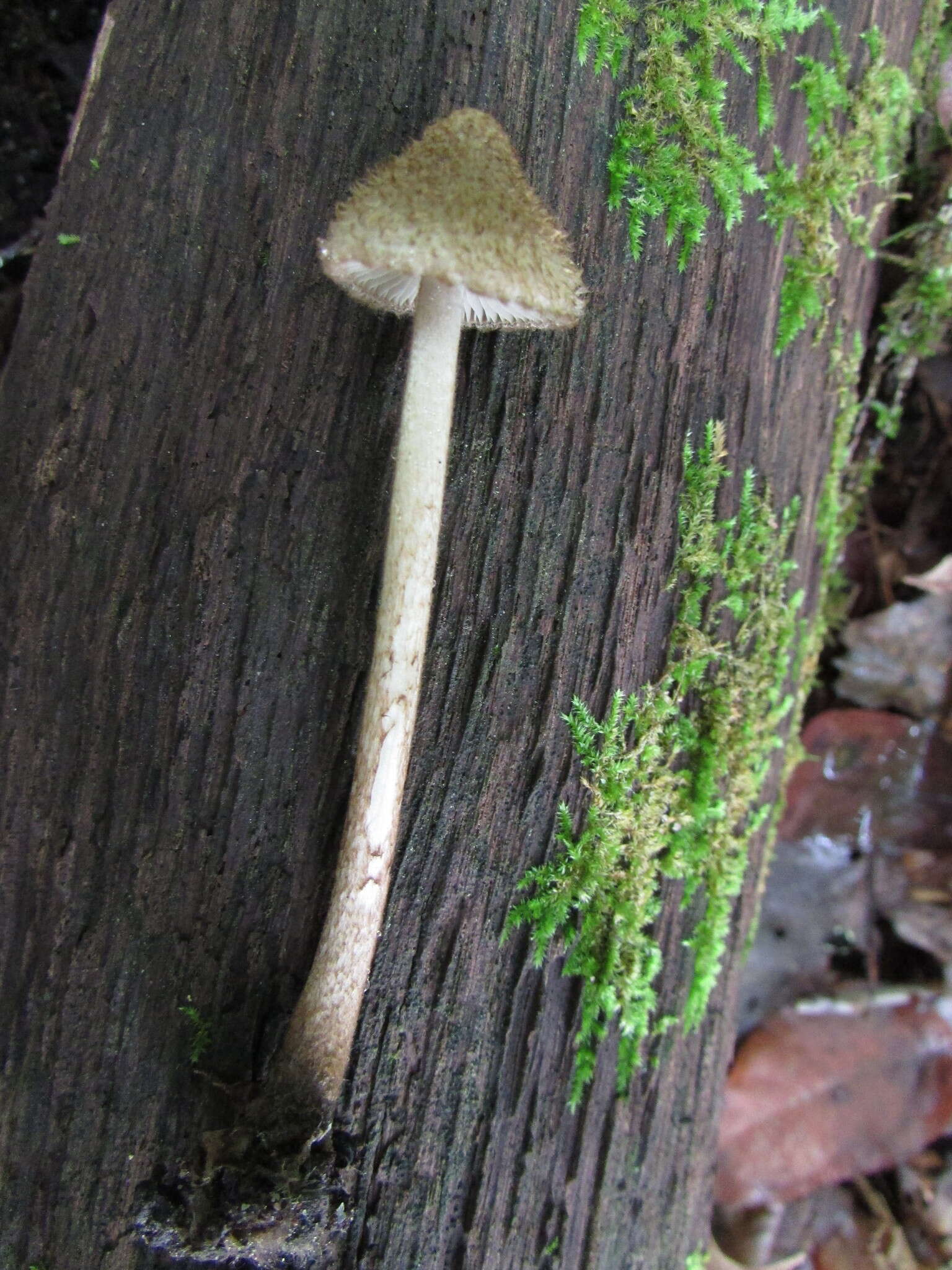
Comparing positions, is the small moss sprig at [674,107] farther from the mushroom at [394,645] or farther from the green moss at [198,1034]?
the green moss at [198,1034]

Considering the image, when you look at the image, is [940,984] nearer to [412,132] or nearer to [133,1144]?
[133,1144]

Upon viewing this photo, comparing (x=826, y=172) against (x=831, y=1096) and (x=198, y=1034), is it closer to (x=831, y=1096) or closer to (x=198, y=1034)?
(x=198, y=1034)

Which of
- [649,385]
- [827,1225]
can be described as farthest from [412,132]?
[827,1225]

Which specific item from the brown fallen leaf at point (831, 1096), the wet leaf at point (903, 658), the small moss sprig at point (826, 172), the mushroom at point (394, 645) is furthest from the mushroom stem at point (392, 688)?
the wet leaf at point (903, 658)

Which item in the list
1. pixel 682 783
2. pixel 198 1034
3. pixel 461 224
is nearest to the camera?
pixel 461 224

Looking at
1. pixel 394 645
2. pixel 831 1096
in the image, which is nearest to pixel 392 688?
pixel 394 645
